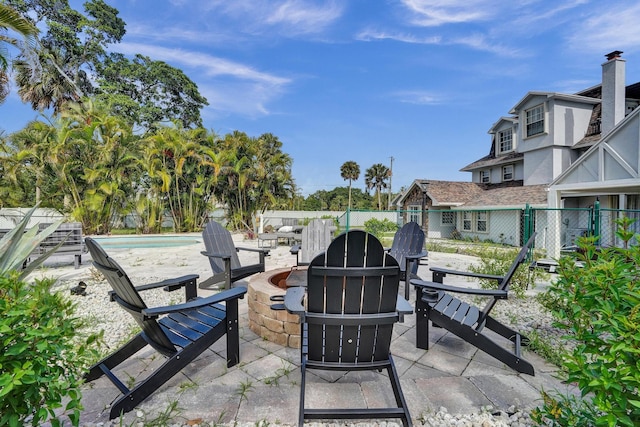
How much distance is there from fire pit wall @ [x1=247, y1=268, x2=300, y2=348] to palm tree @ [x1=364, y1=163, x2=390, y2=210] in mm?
38156

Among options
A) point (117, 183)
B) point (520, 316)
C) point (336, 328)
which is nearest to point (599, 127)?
point (520, 316)

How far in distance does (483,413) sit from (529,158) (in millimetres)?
16759

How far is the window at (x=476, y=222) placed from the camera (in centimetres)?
1590

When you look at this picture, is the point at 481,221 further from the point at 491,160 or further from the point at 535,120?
the point at 535,120

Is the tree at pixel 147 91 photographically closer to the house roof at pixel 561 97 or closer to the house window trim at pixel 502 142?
the house window trim at pixel 502 142

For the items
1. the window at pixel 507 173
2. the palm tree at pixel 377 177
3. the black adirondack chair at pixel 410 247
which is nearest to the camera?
the black adirondack chair at pixel 410 247

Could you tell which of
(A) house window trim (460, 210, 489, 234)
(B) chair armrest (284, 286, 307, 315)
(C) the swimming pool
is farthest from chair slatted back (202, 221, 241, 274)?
(A) house window trim (460, 210, 489, 234)

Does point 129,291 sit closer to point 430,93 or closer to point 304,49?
point 304,49

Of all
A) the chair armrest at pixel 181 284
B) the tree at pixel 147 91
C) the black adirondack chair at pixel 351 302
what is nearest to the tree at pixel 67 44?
the tree at pixel 147 91

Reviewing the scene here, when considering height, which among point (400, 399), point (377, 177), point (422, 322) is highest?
point (377, 177)

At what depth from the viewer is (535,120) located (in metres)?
14.9

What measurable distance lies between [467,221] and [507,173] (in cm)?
350

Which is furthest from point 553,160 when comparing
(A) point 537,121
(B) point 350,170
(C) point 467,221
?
(B) point 350,170

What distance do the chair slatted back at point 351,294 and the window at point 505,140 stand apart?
1864 centimetres
